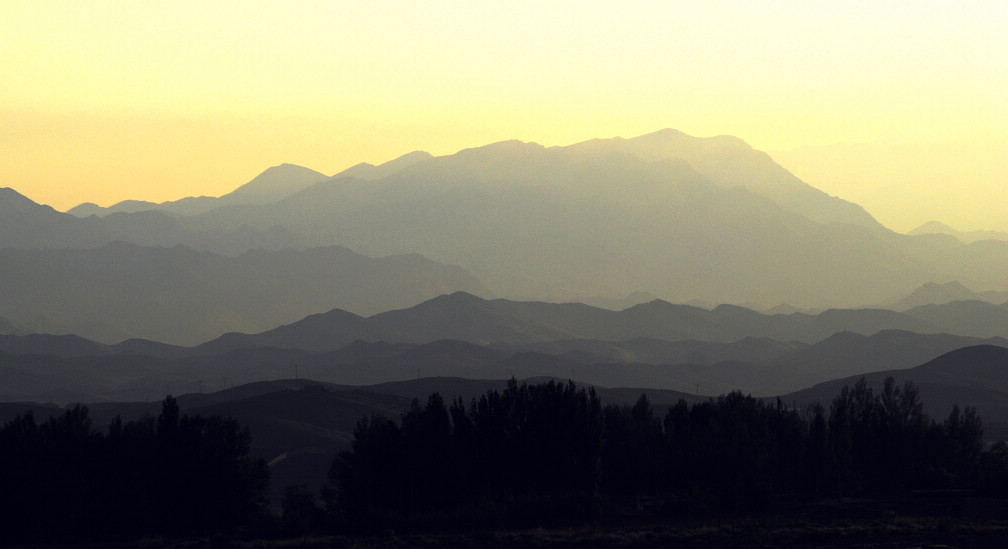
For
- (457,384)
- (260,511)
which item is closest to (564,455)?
(260,511)

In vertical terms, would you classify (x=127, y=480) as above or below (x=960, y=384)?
below

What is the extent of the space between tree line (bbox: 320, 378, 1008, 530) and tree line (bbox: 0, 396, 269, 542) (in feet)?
14.2

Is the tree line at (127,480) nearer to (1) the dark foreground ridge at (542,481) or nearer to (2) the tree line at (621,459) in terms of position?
(1) the dark foreground ridge at (542,481)

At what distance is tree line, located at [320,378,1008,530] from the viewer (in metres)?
60.3

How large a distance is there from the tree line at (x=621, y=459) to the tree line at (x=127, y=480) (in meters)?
4.34

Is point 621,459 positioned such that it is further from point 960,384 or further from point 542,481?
point 960,384

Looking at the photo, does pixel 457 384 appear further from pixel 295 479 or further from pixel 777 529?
pixel 777 529

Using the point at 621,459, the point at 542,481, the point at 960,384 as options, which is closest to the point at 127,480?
the point at 542,481

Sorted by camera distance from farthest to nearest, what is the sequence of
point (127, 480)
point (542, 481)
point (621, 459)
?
point (621, 459)
point (542, 481)
point (127, 480)

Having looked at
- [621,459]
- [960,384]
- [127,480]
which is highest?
[960,384]

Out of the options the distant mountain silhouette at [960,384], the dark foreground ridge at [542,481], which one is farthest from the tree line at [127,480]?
the distant mountain silhouette at [960,384]

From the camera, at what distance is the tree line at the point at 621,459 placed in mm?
60312

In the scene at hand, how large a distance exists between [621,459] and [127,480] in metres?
26.8

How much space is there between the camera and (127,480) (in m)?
59.1
